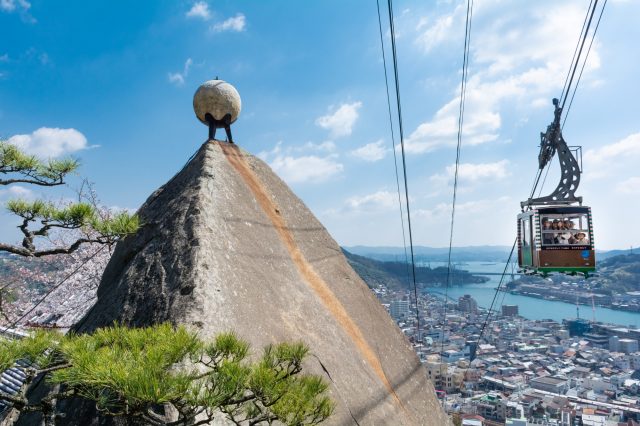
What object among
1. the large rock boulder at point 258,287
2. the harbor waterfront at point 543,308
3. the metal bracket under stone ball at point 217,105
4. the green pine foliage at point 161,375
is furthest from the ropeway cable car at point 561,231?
the harbor waterfront at point 543,308

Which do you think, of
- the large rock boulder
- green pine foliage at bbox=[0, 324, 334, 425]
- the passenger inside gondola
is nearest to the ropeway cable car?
the passenger inside gondola

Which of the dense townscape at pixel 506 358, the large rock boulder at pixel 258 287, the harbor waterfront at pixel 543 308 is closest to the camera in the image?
the large rock boulder at pixel 258 287

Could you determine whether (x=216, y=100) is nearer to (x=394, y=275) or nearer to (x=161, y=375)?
(x=161, y=375)

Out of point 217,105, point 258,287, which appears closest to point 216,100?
point 217,105

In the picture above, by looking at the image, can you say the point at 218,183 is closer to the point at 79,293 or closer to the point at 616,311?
the point at 79,293

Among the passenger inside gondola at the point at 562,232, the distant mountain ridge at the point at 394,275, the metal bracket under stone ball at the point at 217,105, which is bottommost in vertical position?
the distant mountain ridge at the point at 394,275

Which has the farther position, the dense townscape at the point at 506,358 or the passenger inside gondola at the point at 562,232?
the dense townscape at the point at 506,358

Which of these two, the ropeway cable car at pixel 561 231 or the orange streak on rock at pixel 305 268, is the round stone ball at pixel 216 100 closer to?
the orange streak on rock at pixel 305 268
